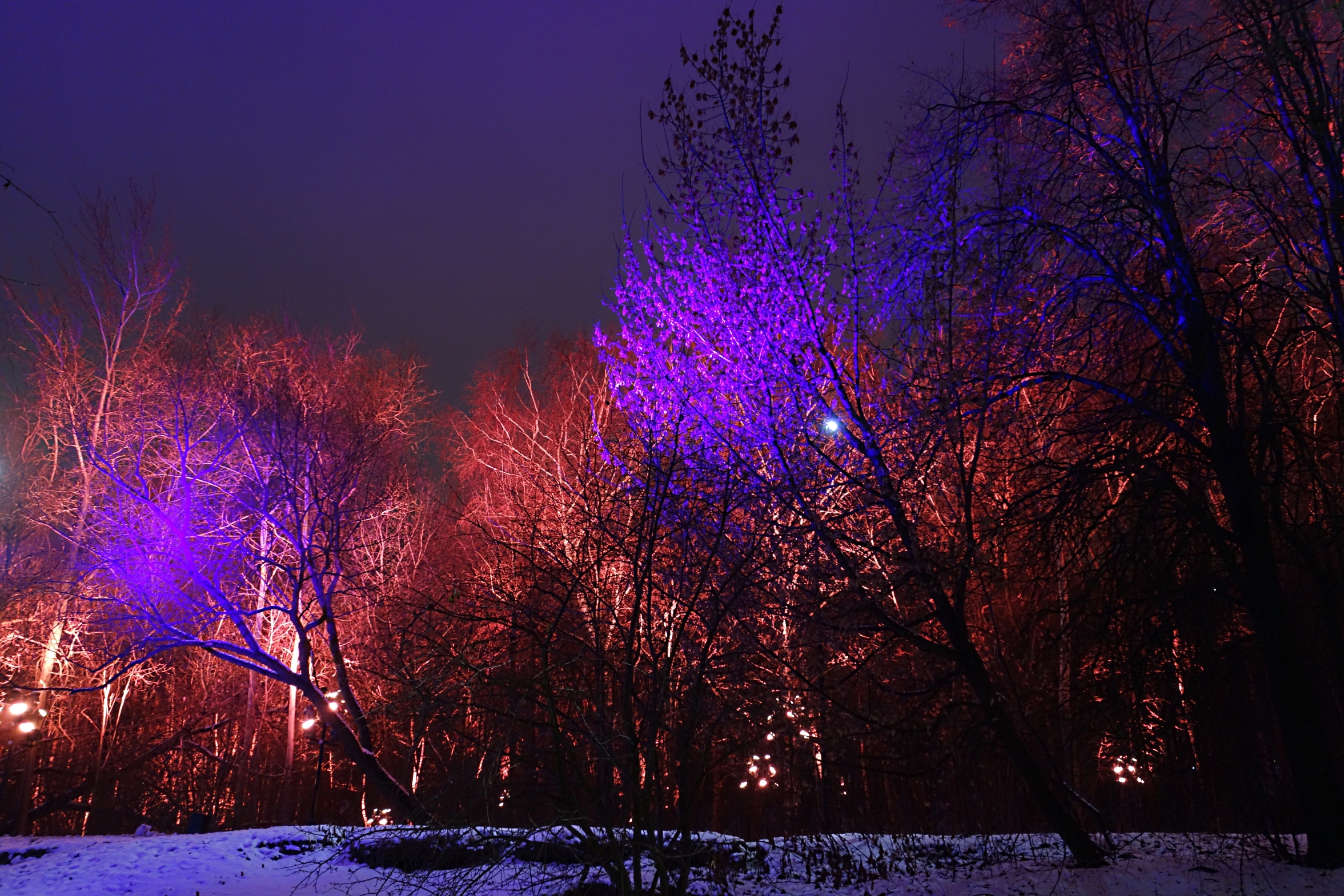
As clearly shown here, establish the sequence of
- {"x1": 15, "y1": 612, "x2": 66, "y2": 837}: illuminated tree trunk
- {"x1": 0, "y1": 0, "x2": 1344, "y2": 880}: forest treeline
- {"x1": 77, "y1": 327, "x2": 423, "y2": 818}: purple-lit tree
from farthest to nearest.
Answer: {"x1": 15, "y1": 612, "x2": 66, "y2": 837}: illuminated tree trunk < {"x1": 77, "y1": 327, "x2": 423, "y2": 818}: purple-lit tree < {"x1": 0, "y1": 0, "x2": 1344, "y2": 880}: forest treeline

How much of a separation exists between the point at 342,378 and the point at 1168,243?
17.0m

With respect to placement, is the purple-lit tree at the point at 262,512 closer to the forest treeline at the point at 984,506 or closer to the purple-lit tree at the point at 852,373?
the forest treeline at the point at 984,506

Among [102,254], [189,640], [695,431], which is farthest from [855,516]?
[102,254]

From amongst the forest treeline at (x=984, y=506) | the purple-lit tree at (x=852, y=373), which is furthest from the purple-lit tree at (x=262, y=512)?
the purple-lit tree at (x=852, y=373)

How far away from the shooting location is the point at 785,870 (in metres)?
8.55

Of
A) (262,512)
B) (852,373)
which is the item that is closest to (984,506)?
(852,373)

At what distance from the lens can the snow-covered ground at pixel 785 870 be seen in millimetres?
5902

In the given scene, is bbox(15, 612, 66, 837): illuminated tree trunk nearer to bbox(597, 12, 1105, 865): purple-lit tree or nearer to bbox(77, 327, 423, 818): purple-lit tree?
bbox(77, 327, 423, 818): purple-lit tree

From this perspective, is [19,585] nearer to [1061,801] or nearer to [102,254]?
[102,254]

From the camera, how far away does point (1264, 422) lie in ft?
17.5

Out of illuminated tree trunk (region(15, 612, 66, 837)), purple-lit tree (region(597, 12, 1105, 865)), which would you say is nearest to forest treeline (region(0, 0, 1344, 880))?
purple-lit tree (region(597, 12, 1105, 865))

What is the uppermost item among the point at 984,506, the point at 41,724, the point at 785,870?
the point at 984,506

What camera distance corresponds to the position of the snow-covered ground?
590cm

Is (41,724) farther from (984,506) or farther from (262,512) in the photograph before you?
(984,506)
